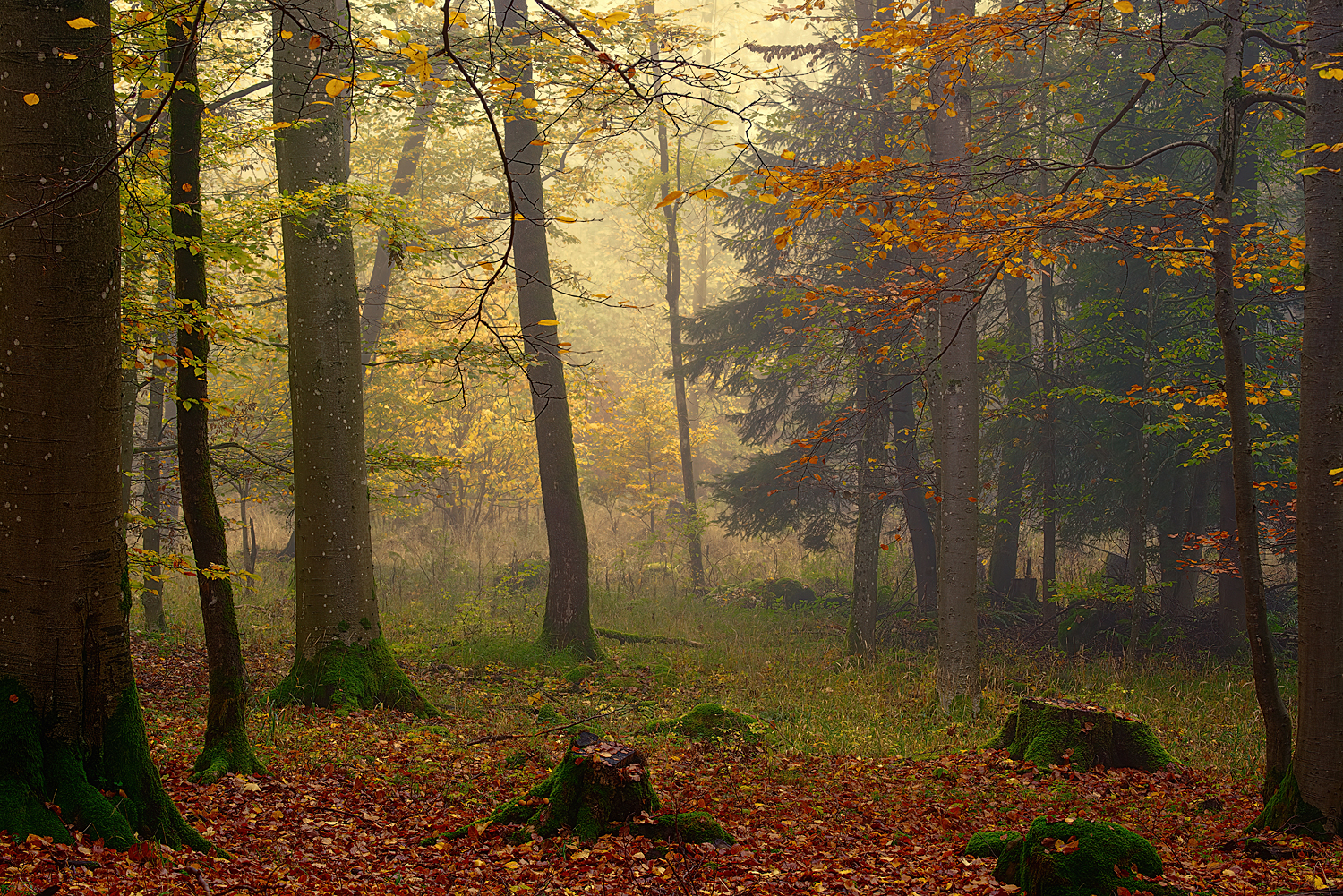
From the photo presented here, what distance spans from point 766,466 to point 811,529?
156 cm

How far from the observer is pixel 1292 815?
550cm

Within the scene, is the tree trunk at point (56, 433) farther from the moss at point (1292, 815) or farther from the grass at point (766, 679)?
the moss at point (1292, 815)

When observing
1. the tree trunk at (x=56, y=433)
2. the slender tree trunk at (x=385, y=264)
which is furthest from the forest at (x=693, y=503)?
the slender tree trunk at (x=385, y=264)

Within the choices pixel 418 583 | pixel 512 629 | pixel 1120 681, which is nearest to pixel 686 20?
pixel 418 583

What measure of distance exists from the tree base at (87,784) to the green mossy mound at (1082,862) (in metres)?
4.23

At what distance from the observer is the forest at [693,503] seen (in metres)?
3.92

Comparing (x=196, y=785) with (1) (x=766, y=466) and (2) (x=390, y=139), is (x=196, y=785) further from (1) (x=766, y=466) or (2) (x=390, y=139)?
(2) (x=390, y=139)

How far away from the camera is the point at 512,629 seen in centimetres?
1227

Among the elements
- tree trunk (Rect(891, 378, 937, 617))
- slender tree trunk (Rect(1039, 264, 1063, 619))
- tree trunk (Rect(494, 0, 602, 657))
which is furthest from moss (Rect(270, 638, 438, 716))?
slender tree trunk (Rect(1039, 264, 1063, 619))

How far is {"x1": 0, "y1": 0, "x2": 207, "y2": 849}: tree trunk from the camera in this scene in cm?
379

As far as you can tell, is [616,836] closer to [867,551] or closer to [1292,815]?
[1292,815]

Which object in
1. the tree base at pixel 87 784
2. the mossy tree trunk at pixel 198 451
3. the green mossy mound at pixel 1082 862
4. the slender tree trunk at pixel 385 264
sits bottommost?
the green mossy mound at pixel 1082 862

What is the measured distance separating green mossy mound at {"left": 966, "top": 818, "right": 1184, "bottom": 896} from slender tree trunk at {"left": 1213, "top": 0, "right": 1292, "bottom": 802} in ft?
6.69

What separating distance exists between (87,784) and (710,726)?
5.04 meters
